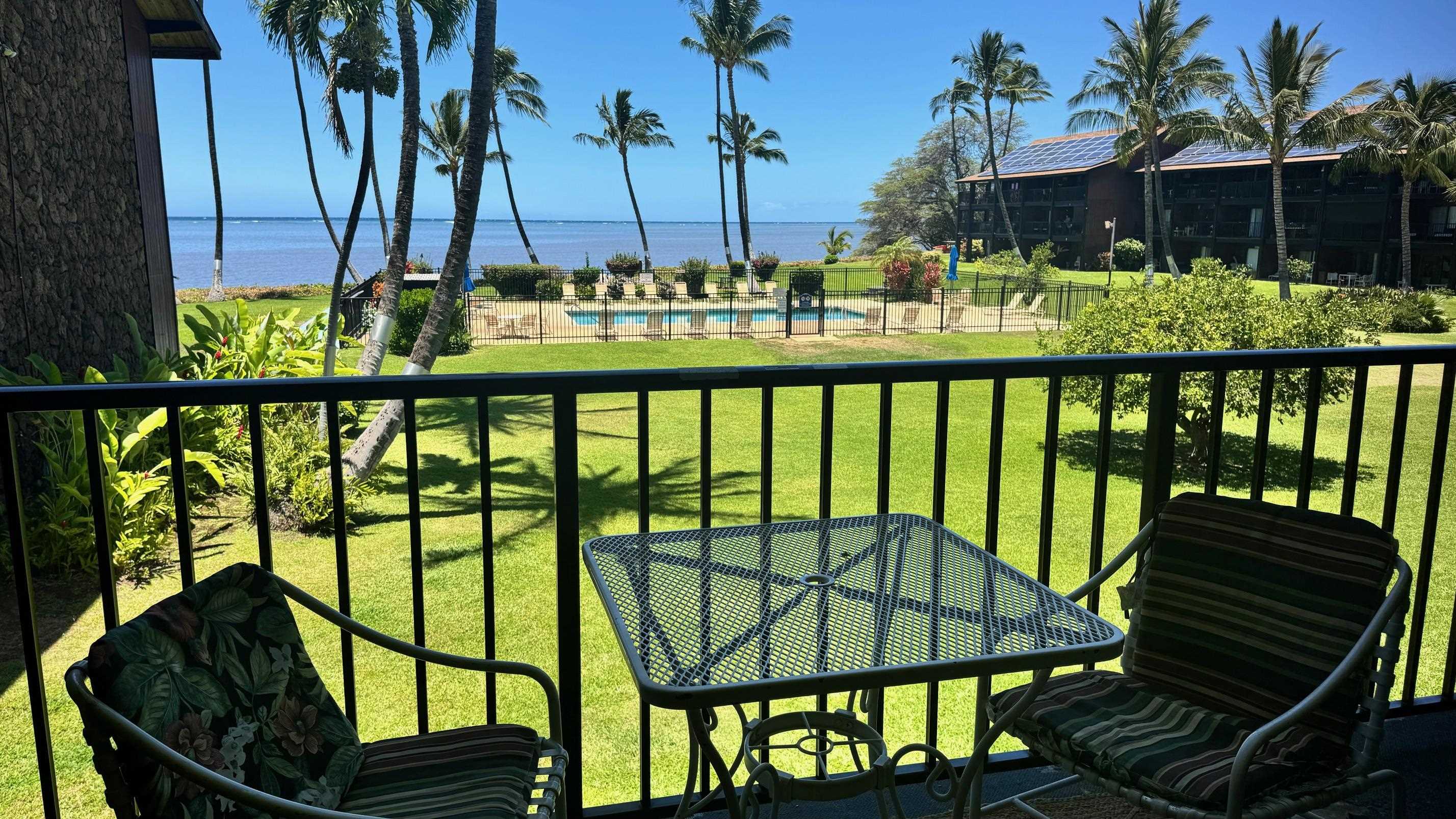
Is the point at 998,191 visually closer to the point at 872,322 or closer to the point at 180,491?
the point at 872,322

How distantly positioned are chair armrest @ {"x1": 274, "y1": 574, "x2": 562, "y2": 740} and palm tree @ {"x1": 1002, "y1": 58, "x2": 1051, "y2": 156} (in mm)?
49670

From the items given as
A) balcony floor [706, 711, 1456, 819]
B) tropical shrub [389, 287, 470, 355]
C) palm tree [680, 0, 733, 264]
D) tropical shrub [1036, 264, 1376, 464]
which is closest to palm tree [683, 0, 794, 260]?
palm tree [680, 0, 733, 264]

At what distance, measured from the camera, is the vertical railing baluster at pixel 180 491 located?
5.58 feet

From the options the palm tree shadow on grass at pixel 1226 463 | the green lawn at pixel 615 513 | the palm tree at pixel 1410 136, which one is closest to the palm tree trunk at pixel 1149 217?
the palm tree at pixel 1410 136

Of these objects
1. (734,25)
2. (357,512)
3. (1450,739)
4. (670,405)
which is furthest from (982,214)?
(1450,739)

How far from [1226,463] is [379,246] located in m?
94.6

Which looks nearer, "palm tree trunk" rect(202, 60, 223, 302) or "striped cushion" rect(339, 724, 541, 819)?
"striped cushion" rect(339, 724, 541, 819)

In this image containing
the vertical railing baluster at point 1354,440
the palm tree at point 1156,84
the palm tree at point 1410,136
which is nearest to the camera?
the vertical railing baluster at point 1354,440

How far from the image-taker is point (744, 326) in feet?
71.4

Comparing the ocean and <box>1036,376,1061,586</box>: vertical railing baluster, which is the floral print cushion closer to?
<box>1036,376,1061,586</box>: vertical railing baluster

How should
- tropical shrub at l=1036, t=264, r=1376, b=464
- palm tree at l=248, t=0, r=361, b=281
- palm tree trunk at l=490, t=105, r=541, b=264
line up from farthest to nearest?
palm tree trunk at l=490, t=105, r=541, b=264 → palm tree at l=248, t=0, r=361, b=281 → tropical shrub at l=1036, t=264, r=1376, b=464

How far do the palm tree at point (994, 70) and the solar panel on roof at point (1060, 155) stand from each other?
2465mm

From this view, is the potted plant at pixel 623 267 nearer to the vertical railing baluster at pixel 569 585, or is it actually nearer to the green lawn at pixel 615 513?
the green lawn at pixel 615 513

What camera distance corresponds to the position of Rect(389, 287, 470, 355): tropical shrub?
17.6 m
